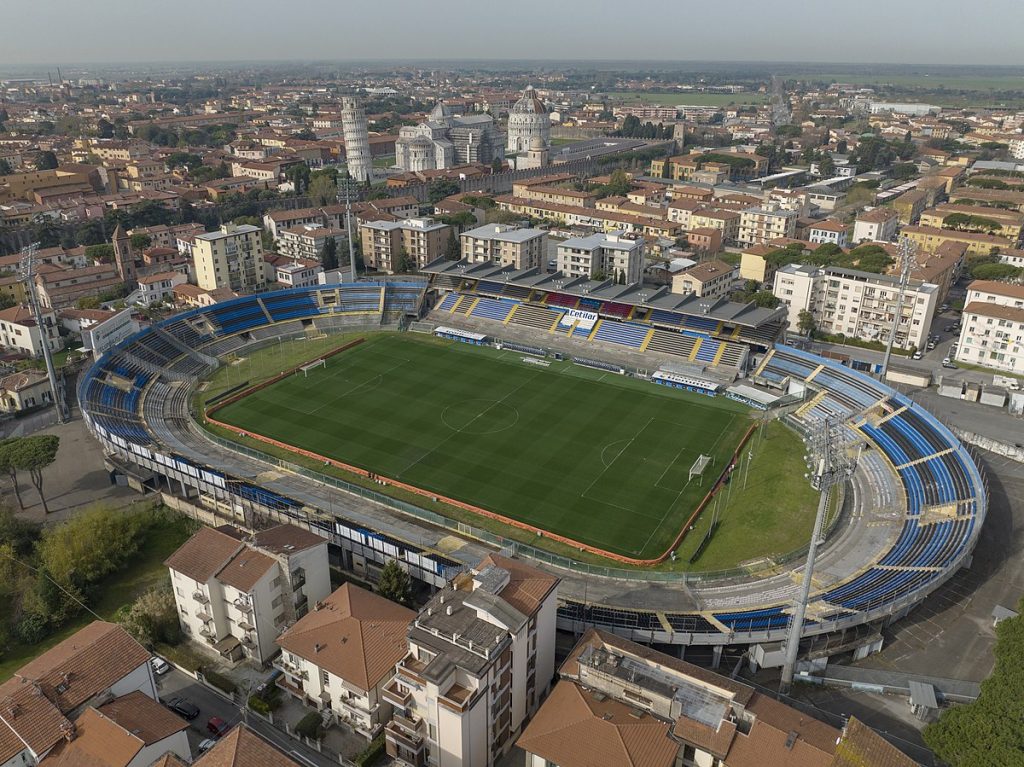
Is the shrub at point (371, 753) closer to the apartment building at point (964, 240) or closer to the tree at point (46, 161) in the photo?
the apartment building at point (964, 240)

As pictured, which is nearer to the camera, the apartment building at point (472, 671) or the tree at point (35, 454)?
the apartment building at point (472, 671)

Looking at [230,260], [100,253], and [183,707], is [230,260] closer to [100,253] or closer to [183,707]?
[100,253]

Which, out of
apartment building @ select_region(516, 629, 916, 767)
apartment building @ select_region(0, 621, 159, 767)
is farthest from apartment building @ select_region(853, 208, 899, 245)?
apartment building @ select_region(0, 621, 159, 767)

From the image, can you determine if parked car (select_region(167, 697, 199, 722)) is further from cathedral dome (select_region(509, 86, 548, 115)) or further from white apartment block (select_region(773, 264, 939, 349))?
cathedral dome (select_region(509, 86, 548, 115))

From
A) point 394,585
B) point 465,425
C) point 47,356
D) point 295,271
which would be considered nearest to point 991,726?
point 394,585

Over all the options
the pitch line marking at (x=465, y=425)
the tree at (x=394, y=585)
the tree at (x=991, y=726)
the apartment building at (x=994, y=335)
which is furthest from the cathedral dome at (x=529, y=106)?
the tree at (x=991, y=726)

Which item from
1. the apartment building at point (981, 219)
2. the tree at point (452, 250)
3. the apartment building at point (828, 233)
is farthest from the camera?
the apartment building at point (828, 233)

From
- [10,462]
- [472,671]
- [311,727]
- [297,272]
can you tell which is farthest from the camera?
[297,272]
